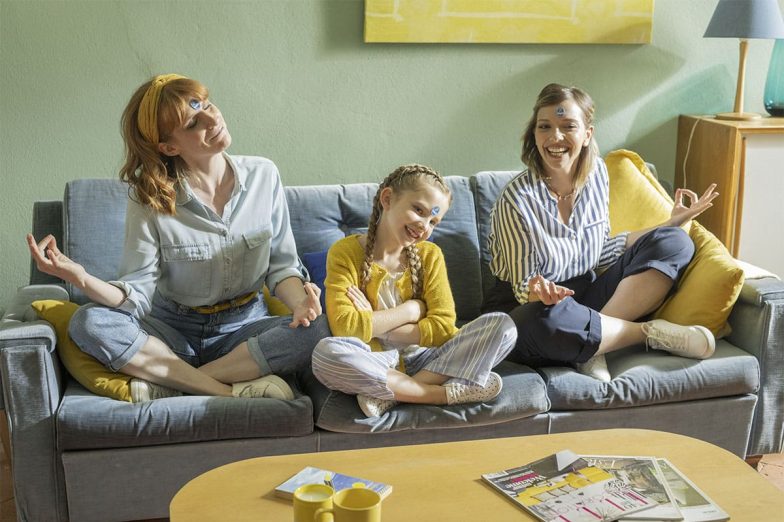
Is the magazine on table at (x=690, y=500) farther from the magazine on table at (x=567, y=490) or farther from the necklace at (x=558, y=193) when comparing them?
the necklace at (x=558, y=193)

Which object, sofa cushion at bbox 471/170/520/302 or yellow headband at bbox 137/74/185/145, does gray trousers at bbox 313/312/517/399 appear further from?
yellow headband at bbox 137/74/185/145

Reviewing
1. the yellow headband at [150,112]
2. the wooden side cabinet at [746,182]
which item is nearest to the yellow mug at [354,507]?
the yellow headband at [150,112]

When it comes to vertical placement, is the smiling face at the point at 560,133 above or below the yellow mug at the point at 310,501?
above

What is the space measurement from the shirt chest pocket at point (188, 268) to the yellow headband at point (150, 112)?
0.28m

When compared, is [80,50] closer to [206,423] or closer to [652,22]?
[206,423]

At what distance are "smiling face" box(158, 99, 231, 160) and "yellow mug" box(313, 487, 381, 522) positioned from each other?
1162 mm

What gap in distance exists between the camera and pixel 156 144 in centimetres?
234

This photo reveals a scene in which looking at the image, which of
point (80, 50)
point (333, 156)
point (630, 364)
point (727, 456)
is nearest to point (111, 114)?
point (80, 50)

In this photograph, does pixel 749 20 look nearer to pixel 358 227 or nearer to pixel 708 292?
pixel 708 292

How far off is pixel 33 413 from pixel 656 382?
152cm

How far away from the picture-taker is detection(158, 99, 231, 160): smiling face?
2.33 m

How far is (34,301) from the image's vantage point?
7.81 ft

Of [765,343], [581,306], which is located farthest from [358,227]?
[765,343]

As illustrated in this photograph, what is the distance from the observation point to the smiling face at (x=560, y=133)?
261cm
